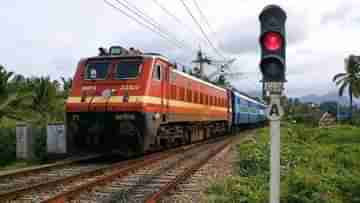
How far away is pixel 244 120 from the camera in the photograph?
3875 centimetres

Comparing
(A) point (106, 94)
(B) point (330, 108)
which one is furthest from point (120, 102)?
(B) point (330, 108)

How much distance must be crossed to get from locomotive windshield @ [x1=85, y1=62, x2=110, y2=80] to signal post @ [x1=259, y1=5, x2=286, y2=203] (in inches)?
389

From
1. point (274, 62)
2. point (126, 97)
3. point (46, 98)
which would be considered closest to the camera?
point (274, 62)

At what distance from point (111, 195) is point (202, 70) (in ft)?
107

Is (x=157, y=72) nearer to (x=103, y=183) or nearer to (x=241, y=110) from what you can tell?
(x=103, y=183)

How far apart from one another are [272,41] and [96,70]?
10.3m

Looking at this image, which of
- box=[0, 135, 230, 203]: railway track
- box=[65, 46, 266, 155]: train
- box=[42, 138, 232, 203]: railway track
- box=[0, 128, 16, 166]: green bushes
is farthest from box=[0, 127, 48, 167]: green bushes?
box=[42, 138, 232, 203]: railway track

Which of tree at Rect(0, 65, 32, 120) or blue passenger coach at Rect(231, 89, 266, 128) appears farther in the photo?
blue passenger coach at Rect(231, 89, 266, 128)

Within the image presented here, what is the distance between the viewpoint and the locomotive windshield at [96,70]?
48.5ft

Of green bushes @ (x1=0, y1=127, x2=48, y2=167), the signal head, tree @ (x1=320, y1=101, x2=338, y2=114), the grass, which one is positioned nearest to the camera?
the signal head

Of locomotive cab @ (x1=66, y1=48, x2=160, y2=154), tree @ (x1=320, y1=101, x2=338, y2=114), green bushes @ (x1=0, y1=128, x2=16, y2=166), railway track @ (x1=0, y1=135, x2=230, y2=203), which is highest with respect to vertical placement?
tree @ (x1=320, y1=101, x2=338, y2=114)

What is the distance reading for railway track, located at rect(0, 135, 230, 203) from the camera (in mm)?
8375

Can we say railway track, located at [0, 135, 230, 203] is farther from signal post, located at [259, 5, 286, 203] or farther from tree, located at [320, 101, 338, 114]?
tree, located at [320, 101, 338, 114]

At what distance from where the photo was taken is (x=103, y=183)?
9.85 meters
